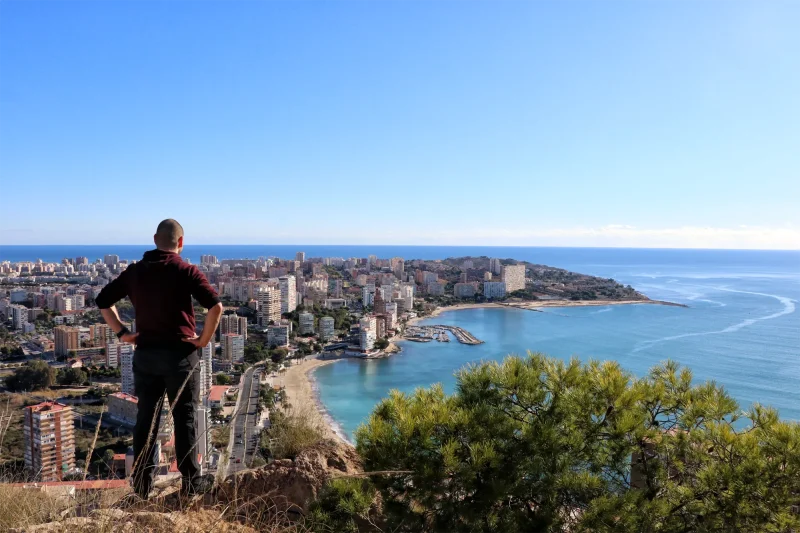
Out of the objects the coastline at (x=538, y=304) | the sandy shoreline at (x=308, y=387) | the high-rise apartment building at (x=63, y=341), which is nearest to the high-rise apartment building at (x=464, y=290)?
the coastline at (x=538, y=304)

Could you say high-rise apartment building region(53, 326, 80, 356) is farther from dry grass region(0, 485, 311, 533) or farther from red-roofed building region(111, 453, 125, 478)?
dry grass region(0, 485, 311, 533)

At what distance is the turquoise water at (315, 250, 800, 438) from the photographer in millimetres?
10883

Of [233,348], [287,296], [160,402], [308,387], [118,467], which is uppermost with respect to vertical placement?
[160,402]

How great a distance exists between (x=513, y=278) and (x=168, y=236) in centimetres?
3229

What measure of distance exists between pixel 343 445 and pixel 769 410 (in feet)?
4.45

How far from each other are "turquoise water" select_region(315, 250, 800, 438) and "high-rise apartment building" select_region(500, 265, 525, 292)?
5371 millimetres

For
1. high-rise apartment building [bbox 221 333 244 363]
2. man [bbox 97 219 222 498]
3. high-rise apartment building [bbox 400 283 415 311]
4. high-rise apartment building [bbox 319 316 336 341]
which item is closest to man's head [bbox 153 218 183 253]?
man [bbox 97 219 222 498]

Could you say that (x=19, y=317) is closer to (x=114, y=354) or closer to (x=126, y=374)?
(x=114, y=354)

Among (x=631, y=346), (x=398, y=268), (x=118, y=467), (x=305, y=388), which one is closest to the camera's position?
(x=118, y=467)

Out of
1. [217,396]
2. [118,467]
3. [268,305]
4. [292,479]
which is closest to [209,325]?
[292,479]

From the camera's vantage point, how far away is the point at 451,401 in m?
1.54

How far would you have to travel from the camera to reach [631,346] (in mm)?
15383

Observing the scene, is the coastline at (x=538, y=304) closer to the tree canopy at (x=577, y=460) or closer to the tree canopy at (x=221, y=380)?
the tree canopy at (x=221, y=380)

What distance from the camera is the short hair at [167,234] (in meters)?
1.17
